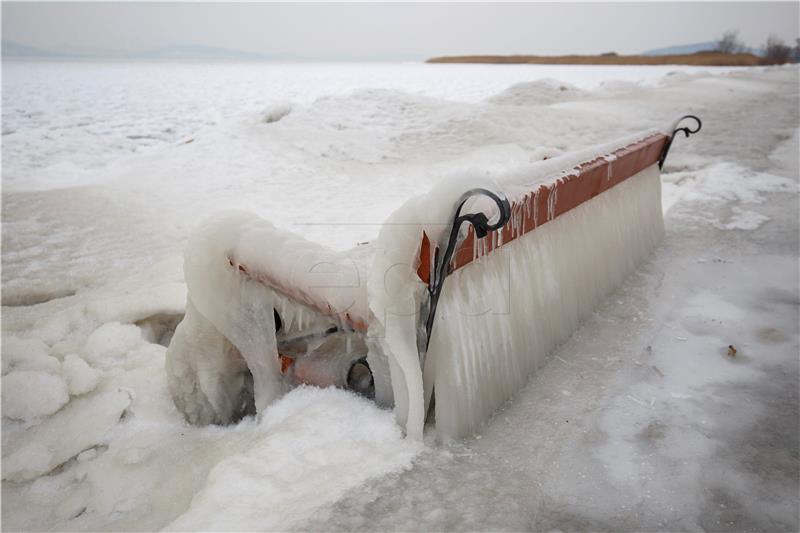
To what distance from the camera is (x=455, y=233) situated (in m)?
1.26

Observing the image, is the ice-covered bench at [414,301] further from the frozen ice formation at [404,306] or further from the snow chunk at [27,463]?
the snow chunk at [27,463]

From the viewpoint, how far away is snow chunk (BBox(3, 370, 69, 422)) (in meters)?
1.88

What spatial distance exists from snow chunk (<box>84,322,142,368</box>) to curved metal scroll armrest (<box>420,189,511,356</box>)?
60.7 inches

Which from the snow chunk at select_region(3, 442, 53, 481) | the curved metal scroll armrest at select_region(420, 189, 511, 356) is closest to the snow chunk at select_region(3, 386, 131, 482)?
the snow chunk at select_region(3, 442, 53, 481)

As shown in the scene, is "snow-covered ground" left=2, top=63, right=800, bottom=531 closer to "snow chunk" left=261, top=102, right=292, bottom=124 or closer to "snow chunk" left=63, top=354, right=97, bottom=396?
"snow chunk" left=63, top=354, right=97, bottom=396

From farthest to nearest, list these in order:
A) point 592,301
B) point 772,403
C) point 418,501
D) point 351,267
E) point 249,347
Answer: point 592,301 → point 249,347 → point 772,403 → point 351,267 → point 418,501

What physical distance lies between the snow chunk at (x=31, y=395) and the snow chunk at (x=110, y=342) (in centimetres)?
25

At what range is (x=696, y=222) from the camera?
344cm

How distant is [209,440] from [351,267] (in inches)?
30.1

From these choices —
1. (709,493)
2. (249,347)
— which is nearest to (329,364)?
(249,347)

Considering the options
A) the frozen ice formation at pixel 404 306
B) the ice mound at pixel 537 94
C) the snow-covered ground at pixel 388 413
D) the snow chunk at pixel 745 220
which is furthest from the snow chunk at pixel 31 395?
the ice mound at pixel 537 94

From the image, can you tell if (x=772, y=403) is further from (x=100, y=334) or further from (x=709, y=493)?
(x=100, y=334)

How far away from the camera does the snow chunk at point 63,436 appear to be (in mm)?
1683

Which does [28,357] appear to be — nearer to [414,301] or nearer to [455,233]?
[414,301]
